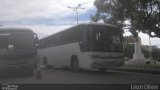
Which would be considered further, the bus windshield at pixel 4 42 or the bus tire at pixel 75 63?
the bus tire at pixel 75 63

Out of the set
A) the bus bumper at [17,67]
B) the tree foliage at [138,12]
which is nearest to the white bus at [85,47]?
the bus bumper at [17,67]

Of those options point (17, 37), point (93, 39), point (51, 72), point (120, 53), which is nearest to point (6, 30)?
point (17, 37)

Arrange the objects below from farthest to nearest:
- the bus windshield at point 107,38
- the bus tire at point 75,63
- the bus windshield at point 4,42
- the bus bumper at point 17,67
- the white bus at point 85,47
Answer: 1. the bus tire at point 75,63
2. the bus windshield at point 107,38
3. the white bus at point 85,47
4. the bus bumper at point 17,67
5. the bus windshield at point 4,42

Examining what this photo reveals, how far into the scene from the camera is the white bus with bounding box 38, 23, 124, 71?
9.37 m

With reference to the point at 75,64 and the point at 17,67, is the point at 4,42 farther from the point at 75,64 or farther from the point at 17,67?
the point at 75,64

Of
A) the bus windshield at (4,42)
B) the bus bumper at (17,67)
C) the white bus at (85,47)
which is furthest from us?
the white bus at (85,47)

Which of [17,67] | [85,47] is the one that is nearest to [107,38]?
[17,67]

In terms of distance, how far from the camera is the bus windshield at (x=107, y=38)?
979cm

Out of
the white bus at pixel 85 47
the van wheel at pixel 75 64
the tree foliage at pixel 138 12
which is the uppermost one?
the tree foliage at pixel 138 12

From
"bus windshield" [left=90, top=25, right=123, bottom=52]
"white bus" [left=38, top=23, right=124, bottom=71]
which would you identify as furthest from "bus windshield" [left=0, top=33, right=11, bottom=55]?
"bus windshield" [left=90, top=25, right=123, bottom=52]

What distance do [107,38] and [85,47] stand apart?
3390mm

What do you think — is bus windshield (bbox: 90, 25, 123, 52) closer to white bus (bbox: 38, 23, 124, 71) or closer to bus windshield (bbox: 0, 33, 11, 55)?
white bus (bbox: 38, 23, 124, 71)

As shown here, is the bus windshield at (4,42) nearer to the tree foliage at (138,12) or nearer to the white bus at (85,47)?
the white bus at (85,47)

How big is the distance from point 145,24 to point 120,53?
8.71m
